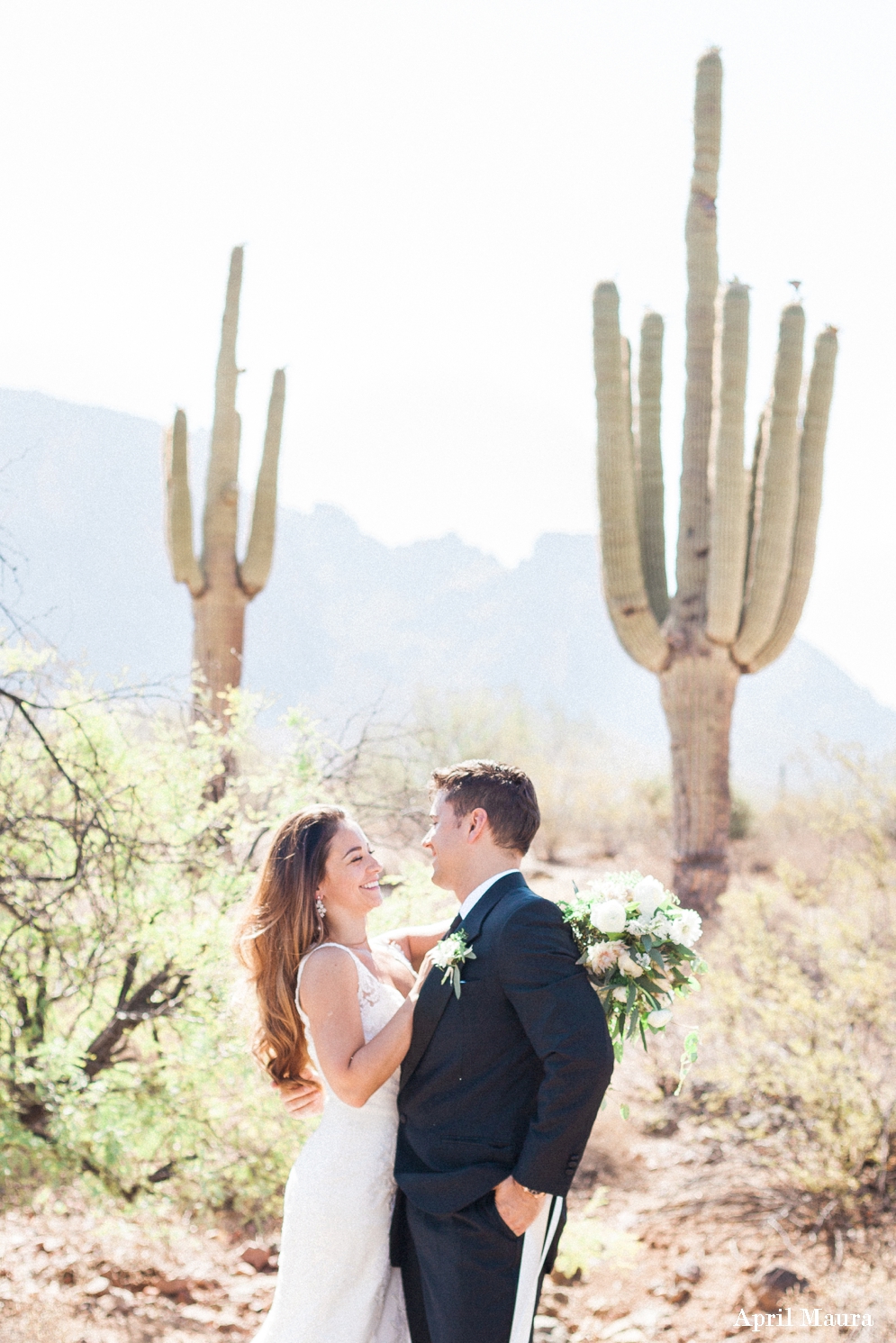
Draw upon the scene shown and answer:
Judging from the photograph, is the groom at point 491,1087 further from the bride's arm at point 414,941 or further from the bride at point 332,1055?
the bride's arm at point 414,941

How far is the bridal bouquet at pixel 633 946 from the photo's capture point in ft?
7.76

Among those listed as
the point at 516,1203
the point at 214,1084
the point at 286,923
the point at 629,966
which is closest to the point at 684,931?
the point at 629,966

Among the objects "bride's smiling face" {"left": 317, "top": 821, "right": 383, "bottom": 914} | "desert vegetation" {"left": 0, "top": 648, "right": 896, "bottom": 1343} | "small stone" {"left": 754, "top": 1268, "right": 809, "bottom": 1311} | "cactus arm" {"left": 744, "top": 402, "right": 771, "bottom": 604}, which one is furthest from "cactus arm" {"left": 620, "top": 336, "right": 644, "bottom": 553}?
"bride's smiling face" {"left": 317, "top": 821, "right": 383, "bottom": 914}

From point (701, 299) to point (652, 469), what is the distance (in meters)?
1.66

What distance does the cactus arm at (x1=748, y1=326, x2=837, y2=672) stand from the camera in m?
10.2

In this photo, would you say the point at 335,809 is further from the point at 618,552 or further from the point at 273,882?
the point at 618,552

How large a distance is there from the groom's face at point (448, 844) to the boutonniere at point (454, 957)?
15 cm

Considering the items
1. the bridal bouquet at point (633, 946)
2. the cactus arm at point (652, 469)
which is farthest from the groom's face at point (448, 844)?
the cactus arm at point (652, 469)

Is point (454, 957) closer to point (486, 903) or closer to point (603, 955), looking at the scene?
point (486, 903)

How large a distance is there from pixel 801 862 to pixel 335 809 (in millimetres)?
14298

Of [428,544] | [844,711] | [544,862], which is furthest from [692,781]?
[428,544]

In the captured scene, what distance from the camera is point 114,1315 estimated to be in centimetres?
486

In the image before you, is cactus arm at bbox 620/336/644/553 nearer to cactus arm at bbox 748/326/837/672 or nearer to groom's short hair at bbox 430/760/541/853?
cactus arm at bbox 748/326/837/672

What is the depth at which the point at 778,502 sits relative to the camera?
32.6 feet
